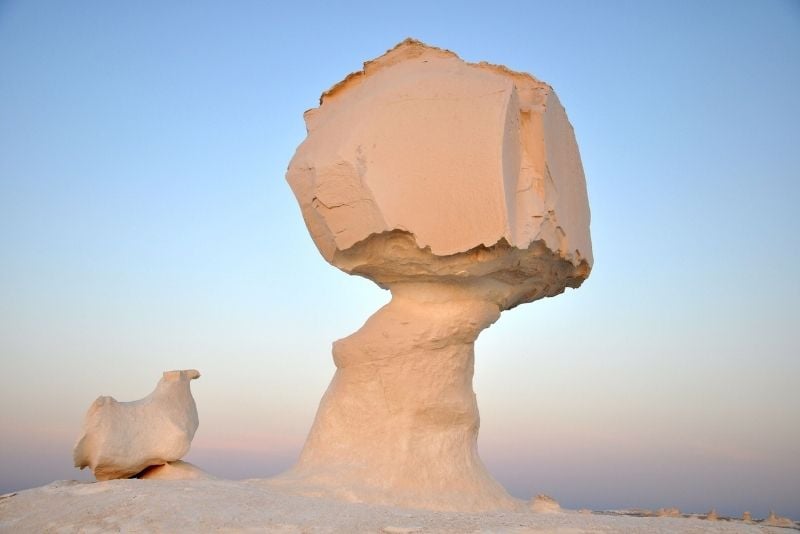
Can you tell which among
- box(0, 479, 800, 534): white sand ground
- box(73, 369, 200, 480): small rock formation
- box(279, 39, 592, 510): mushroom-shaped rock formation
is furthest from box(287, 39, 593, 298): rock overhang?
box(0, 479, 800, 534): white sand ground

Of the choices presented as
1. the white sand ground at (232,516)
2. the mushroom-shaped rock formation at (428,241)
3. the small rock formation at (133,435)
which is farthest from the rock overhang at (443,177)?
the white sand ground at (232,516)

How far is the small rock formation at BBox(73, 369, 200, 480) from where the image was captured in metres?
8.52

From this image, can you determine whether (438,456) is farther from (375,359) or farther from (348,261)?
(348,261)

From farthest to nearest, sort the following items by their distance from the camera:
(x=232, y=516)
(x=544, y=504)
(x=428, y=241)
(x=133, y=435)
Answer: (x=544, y=504), (x=133, y=435), (x=428, y=241), (x=232, y=516)

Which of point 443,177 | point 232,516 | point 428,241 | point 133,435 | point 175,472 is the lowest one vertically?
point 232,516

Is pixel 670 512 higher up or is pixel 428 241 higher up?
pixel 428 241

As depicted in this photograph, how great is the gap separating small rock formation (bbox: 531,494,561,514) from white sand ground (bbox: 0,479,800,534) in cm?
180

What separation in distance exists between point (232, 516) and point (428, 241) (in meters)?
3.41

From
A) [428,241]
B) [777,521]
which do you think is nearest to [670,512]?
[777,521]

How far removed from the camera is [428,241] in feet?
27.3

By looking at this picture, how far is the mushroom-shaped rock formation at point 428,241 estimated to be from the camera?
8359mm

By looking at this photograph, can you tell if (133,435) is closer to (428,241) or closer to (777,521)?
(428,241)

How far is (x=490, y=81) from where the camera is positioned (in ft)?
29.5

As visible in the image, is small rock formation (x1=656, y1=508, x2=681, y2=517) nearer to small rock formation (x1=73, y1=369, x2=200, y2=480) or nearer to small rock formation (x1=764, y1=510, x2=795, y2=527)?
small rock formation (x1=764, y1=510, x2=795, y2=527)
